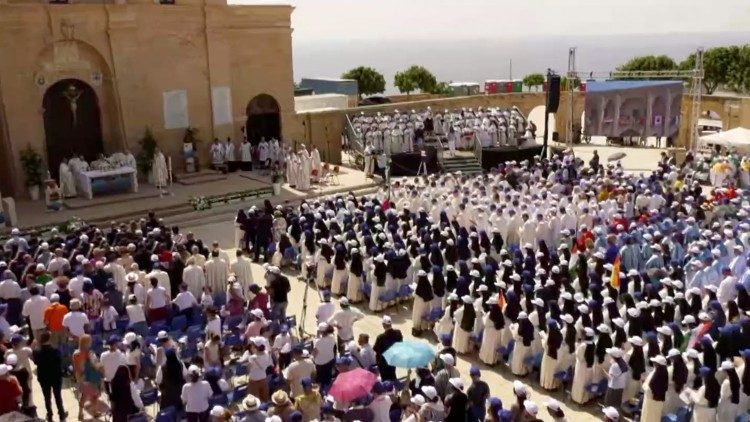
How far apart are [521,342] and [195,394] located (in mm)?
5356

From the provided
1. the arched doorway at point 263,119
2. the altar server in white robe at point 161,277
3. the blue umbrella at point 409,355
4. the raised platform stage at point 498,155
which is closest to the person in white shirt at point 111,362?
the altar server in white robe at point 161,277

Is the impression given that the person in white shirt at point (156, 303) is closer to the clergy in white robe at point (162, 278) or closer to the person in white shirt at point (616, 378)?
the clergy in white robe at point (162, 278)

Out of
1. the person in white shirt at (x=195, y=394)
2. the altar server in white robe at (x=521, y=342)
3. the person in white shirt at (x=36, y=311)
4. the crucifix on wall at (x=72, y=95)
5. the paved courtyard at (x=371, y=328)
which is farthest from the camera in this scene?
the crucifix on wall at (x=72, y=95)

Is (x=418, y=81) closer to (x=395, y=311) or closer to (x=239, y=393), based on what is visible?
(x=395, y=311)

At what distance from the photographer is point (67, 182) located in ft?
76.3

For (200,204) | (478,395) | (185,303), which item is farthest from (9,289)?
(200,204)

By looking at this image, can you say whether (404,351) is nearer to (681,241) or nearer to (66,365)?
(66,365)

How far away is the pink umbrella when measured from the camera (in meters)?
8.72

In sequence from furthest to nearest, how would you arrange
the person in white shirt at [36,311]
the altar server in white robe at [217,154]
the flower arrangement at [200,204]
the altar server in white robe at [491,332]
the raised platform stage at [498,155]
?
the raised platform stage at [498,155] → the altar server in white robe at [217,154] → the flower arrangement at [200,204] → the altar server in white robe at [491,332] → the person in white shirt at [36,311]

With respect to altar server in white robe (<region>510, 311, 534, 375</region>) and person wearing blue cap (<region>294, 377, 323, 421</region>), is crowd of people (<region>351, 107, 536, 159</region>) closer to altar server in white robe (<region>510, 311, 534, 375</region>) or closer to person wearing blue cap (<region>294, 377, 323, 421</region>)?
altar server in white robe (<region>510, 311, 534, 375</region>)

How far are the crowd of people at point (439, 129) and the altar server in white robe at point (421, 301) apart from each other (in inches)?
622

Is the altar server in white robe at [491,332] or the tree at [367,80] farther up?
the tree at [367,80]

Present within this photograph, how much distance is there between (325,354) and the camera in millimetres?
10633

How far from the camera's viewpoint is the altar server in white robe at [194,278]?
45.0ft
